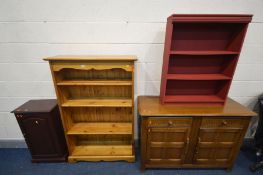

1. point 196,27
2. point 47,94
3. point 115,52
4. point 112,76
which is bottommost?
point 47,94

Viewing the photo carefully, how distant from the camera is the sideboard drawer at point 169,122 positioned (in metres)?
1.57

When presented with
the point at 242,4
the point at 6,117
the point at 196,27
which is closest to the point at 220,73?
the point at 196,27

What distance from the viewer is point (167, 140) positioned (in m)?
1.68

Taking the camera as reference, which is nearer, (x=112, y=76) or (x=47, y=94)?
(x=112, y=76)

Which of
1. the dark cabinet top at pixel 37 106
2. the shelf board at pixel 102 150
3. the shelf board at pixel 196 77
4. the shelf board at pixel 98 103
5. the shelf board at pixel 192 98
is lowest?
the shelf board at pixel 102 150

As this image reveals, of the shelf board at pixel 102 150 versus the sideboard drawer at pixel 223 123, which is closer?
the sideboard drawer at pixel 223 123

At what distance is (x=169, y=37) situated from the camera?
147 centimetres

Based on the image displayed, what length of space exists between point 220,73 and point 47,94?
2.40 m

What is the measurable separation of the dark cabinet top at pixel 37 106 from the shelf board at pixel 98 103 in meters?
0.23

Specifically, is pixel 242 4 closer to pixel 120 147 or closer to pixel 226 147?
pixel 226 147

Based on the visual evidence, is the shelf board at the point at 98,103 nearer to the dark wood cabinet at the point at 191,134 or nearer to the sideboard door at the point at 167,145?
the dark wood cabinet at the point at 191,134

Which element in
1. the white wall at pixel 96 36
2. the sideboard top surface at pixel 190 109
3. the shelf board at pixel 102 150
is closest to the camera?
the sideboard top surface at pixel 190 109

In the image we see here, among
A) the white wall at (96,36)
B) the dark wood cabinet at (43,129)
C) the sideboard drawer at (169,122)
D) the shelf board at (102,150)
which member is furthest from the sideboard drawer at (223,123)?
the dark wood cabinet at (43,129)

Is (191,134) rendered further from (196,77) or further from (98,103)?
(98,103)
